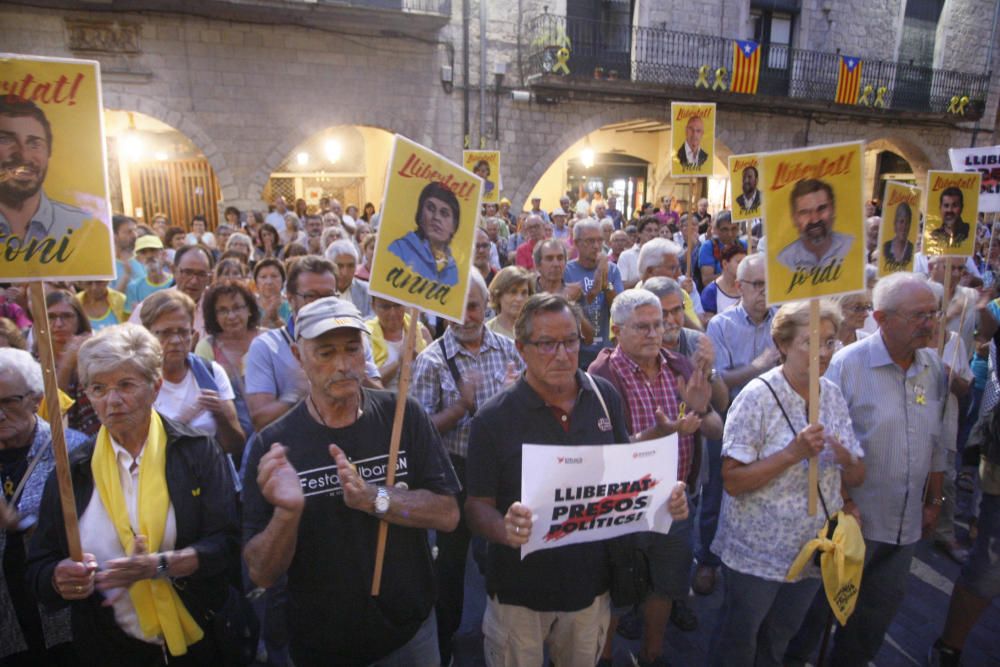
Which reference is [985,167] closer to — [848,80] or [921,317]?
[921,317]

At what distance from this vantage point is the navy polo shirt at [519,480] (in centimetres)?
229

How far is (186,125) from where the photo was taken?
12922 millimetres

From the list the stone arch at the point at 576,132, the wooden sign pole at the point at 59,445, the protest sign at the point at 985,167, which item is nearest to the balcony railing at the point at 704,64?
the stone arch at the point at 576,132

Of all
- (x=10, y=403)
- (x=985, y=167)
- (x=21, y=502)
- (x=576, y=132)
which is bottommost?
(x=21, y=502)

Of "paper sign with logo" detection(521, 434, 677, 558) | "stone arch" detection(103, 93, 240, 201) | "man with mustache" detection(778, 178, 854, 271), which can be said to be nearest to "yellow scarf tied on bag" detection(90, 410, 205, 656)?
"paper sign with logo" detection(521, 434, 677, 558)

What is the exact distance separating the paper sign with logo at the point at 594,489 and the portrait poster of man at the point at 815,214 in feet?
3.15

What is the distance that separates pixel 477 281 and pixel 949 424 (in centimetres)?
262

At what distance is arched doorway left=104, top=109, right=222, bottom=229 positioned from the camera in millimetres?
15500

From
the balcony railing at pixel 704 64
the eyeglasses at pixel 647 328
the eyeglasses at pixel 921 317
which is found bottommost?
the eyeglasses at pixel 647 328

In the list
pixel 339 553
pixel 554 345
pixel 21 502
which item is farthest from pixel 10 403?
pixel 554 345

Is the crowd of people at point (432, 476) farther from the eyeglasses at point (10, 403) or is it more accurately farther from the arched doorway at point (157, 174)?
the arched doorway at point (157, 174)

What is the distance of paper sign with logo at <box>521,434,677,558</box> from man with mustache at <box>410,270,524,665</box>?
3.62 feet

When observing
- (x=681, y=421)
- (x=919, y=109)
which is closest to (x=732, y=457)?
(x=681, y=421)

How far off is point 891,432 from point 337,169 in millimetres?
16619
